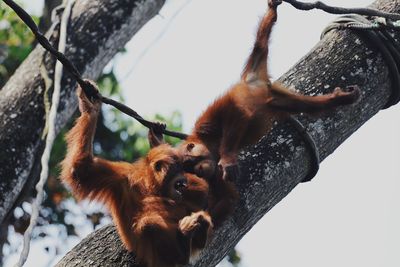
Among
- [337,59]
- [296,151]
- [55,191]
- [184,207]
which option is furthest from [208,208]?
[55,191]

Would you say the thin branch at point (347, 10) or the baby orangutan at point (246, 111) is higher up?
the thin branch at point (347, 10)

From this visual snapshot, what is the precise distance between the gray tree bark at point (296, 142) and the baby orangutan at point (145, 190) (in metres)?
0.13

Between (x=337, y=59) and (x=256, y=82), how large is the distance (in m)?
0.69

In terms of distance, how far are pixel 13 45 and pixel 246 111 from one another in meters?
3.62

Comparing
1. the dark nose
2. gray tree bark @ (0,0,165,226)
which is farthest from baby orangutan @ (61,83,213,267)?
gray tree bark @ (0,0,165,226)

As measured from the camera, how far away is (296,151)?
3127mm

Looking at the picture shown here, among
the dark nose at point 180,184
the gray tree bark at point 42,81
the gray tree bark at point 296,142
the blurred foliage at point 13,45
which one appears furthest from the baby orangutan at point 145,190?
the blurred foliage at point 13,45

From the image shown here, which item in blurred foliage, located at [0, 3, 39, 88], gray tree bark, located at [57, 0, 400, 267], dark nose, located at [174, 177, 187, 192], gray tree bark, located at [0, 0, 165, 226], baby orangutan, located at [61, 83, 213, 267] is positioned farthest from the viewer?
blurred foliage, located at [0, 3, 39, 88]

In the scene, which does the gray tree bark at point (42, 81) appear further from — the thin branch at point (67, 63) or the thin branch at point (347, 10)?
the thin branch at point (347, 10)

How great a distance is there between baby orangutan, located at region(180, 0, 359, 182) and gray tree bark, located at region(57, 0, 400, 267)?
3.0 inches

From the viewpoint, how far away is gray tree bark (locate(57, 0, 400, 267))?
9.86ft

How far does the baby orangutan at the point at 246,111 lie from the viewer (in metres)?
3.22

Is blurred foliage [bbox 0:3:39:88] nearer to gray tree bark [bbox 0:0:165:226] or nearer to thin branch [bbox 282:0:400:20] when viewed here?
gray tree bark [bbox 0:0:165:226]

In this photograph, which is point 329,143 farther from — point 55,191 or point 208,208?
point 55,191
